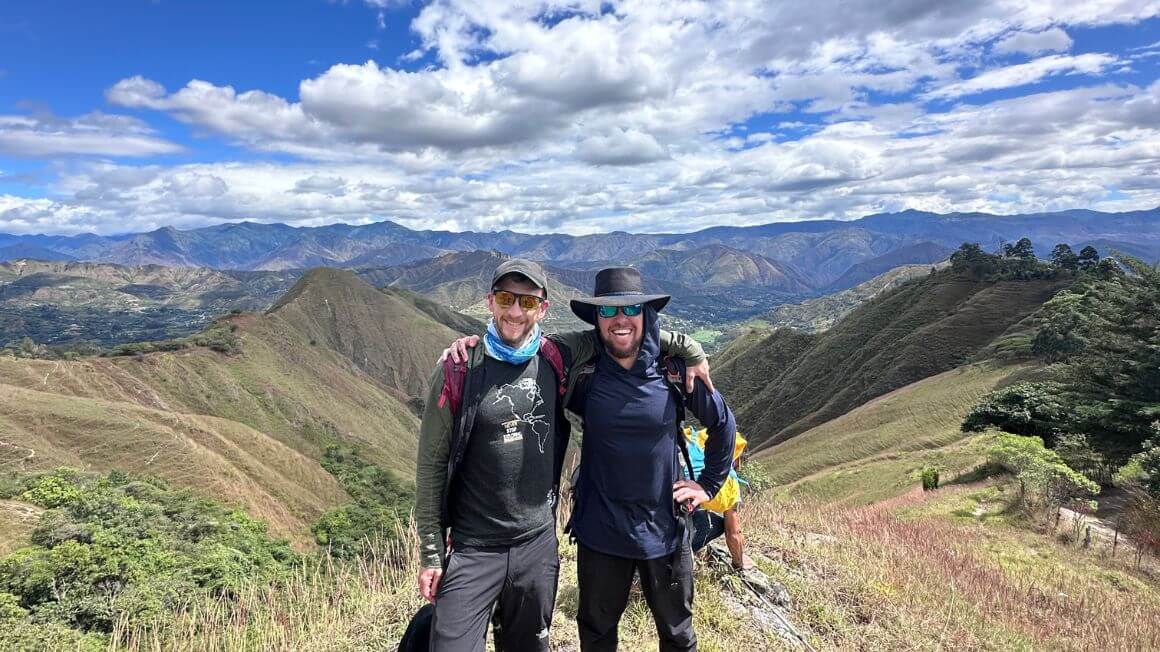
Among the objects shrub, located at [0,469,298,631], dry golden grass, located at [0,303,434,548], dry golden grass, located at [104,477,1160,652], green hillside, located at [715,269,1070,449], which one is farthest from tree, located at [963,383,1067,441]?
dry golden grass, located at [0,303,434,548]

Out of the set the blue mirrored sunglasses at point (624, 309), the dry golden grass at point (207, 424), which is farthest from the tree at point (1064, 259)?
the dry golden grass at point (207, 424)

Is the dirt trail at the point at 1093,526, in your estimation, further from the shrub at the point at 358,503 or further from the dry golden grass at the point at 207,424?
the dry golden grass at the point at 207,424

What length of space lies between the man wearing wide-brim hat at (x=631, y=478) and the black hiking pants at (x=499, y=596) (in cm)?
28

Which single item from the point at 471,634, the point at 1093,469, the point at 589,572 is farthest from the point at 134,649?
the point at 1093,469

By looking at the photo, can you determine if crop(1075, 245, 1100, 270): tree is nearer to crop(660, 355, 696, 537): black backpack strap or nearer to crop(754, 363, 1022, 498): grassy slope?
crop(754, 363, 1022, 498): grassy slope

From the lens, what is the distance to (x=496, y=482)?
3.37 m

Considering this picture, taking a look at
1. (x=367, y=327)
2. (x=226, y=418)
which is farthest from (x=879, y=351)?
(x=367, y=327)

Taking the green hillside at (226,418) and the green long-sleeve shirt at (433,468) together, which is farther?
the green hillside at (226,418)

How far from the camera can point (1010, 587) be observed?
619 centimetres

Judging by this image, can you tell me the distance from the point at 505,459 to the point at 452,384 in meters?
0.58

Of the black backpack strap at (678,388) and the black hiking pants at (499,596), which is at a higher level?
the black backpack strap at (678,388)

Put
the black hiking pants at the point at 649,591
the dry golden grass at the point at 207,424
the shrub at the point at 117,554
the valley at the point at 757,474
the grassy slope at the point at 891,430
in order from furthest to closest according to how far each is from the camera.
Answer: the dry golden grass at the point at 207,424 < the grassy slope at the point at 891,430 < the shrub at the point at 117,554 < the valley at the point at 757,474 < the black hiking pants at the point at 649,591

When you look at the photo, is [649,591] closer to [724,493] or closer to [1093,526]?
[724,493]

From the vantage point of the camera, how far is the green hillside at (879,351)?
6212cm
